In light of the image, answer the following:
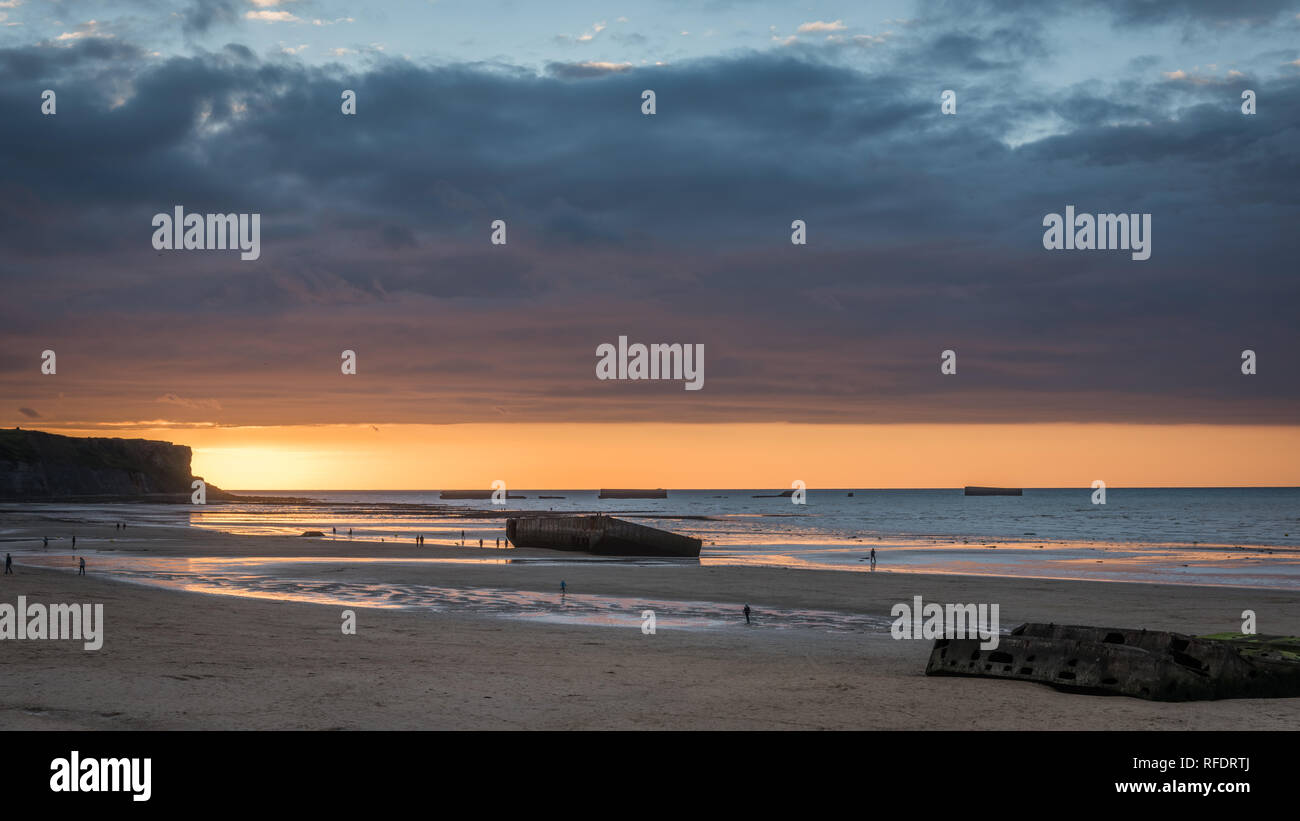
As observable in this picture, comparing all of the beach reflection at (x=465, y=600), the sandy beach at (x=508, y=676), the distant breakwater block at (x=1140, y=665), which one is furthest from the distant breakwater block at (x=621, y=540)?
the distant breakwater block at (x=1140, y=665)

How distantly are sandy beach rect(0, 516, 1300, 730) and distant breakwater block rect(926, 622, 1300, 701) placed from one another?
1.13ft

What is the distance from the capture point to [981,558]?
64.0 meters

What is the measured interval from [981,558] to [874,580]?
2236cm

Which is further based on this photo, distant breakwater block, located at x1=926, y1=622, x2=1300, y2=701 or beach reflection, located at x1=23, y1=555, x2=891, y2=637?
beach reflection, located at x1=23, y1=555, x2=891, y2=637

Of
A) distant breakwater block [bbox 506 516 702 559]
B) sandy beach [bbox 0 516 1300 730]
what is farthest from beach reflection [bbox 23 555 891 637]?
distant breakwater block [bbox 506 516 702 559]

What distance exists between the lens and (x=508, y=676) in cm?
1766

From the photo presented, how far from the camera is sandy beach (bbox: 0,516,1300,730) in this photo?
13992mm

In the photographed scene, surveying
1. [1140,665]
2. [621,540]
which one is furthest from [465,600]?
[621,540]

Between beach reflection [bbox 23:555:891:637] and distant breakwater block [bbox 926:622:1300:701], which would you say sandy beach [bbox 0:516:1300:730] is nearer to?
distant breakwater block [bbox 926:622:1300:701]

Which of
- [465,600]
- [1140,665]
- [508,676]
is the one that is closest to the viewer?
[1140,665]

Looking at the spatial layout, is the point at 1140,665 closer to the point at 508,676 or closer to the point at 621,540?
the point at 508,676

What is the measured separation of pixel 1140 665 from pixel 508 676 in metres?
10.5
